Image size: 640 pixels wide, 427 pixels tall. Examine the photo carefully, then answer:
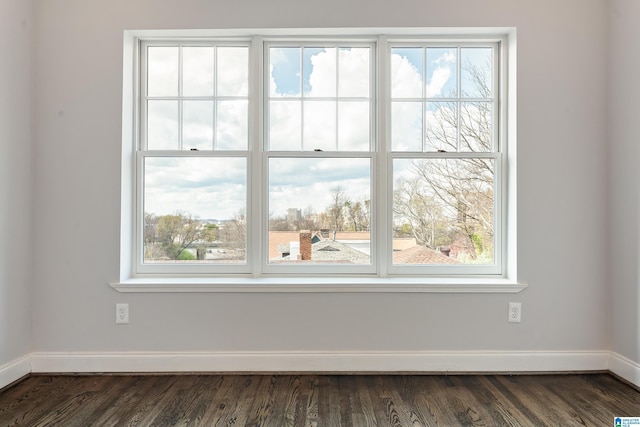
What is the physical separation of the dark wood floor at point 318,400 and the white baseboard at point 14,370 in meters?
0.06

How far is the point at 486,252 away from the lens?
294 cm

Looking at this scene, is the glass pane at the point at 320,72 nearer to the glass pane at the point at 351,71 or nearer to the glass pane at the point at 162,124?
the glass pane at the point at 351,71

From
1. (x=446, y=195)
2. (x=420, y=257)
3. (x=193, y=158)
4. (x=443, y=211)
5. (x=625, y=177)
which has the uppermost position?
(x=193, y=158)

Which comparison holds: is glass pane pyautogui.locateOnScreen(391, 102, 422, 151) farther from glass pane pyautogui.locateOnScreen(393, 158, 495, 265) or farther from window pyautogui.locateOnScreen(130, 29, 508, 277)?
glass pane pyautogui.locateOnScreen(393, 158, 495, 265)

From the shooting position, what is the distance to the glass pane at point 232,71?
2.96 metres

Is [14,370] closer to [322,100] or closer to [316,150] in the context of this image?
[316,150]

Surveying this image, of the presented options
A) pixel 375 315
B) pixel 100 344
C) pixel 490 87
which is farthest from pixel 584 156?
pixel 100 344

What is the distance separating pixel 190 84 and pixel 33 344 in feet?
6.96

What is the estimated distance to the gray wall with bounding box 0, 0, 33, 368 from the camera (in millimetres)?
2502

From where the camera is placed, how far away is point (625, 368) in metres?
2.59

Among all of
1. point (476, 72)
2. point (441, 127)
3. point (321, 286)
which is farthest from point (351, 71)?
point (321, 286)

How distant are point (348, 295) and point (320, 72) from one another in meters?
1.64

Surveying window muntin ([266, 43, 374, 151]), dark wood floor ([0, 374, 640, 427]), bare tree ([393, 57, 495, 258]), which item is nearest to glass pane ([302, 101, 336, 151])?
window muntin ([266, 43, 374, 151])

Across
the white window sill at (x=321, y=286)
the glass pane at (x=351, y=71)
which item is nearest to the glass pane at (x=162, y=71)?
the glass pane at (x=351, y=71)
